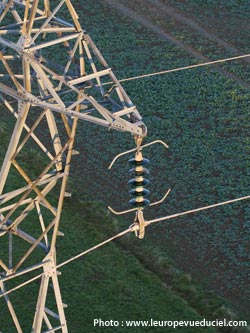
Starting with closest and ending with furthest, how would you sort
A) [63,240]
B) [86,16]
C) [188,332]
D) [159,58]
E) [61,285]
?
[188,332] → [61,285] → [63,240] → [159,58] → [86,16]

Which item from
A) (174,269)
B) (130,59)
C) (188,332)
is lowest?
(188,332)

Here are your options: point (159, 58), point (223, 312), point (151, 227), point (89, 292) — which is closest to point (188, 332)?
point (223, 312)

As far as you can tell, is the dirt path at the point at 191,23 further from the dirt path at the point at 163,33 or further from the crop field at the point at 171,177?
the dirt path at the point at 163,33

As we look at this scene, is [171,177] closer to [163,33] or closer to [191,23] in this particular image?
[163,33]

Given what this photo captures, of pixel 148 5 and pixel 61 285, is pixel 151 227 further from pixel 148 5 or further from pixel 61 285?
pixel 148 5

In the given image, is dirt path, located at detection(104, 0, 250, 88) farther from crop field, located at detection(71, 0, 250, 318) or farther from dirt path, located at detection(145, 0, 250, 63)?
dirt path, located at detection(145, 0, 250, 63)

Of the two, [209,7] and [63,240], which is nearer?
[63,240]

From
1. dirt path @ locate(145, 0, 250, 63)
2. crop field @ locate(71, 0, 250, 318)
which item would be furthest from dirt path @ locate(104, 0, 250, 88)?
dirt path @ locate(145, 0, 250, 63)

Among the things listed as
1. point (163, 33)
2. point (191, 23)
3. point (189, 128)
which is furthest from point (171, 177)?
point (191, 23)
